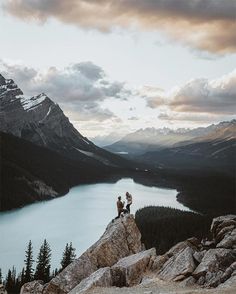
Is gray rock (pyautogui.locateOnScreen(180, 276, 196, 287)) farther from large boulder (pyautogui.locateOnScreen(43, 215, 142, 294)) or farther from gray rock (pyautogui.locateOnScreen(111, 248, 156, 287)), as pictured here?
large boulder (pyautogui.locateOnScreen(43, 215, 142, 294))

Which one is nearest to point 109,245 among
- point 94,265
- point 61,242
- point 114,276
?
point 94,265

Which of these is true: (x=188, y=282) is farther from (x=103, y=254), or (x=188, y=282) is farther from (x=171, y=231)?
(x=171, y=231)

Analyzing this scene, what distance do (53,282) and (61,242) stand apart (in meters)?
132

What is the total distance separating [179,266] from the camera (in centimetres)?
3806

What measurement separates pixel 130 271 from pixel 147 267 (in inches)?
87.4

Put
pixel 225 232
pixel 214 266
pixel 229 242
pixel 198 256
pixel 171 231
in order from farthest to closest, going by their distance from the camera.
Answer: pixel 171 231
pixel 225 232
pixel 229 242
pixel 198 256
pixel 214 266

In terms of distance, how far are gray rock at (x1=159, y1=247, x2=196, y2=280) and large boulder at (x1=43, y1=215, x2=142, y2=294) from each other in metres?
9.10

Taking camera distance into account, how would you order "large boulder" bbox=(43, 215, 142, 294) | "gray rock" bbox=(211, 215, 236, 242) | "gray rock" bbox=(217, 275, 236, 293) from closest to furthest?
"gray rock" bbox=(217, 275, 236, 293), "large boulder" bbox=(43, 215, 142, 294), "gray rock" bbox=(211, 215, 236, 242)

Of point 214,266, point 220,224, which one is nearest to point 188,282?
point 214,266

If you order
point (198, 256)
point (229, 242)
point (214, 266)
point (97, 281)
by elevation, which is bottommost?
point (97, 281)

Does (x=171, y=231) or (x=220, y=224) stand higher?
→ (x=220, y=224)

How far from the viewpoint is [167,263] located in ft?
133

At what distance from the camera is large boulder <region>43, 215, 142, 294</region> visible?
43.7 metres

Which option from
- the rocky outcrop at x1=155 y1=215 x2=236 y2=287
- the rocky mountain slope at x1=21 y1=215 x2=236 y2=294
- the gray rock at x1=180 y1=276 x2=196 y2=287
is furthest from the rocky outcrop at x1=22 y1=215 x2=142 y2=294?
the gray rock at x1=180 y1=276 x2=196 y2=287
